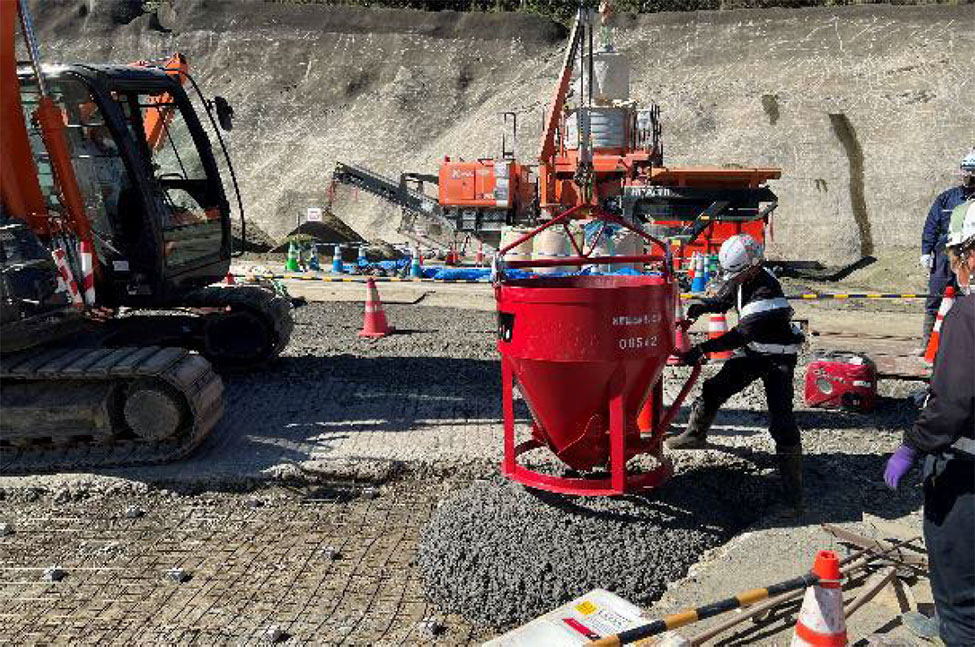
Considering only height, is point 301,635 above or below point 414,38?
below

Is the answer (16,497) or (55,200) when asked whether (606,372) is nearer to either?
(16,497)

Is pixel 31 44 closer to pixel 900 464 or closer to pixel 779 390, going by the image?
pixel 779 390

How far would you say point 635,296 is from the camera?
472 centimetres

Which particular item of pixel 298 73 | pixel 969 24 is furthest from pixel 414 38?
pixel 969 24

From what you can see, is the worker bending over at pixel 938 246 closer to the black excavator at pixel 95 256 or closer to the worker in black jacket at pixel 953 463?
the worker in black jacket at pixel 953 463

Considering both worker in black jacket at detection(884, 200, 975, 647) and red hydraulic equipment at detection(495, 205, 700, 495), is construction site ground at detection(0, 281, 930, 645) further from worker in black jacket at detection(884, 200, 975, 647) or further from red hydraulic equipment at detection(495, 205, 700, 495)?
worker in black jacket at detection(884, 200, 975, 647)

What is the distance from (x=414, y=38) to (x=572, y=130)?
48.7ft

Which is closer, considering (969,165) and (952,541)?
(952,541)

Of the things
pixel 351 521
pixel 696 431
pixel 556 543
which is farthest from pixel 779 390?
pixel 351 521

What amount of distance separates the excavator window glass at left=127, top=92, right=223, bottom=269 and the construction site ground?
1493 mm

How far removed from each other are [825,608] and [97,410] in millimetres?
5035

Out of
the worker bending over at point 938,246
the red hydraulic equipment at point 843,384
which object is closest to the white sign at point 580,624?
the red hydraulic equipment at point 843,384

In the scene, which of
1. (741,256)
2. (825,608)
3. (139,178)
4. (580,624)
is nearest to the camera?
(825,608)

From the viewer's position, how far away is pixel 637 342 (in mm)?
4754
